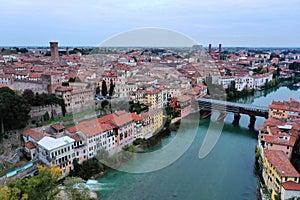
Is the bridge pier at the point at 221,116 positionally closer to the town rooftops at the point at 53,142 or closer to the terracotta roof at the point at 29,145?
the town rooftops at the point at 53,142

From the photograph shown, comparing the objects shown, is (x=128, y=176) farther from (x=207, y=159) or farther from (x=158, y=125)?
(x=158, y=125)

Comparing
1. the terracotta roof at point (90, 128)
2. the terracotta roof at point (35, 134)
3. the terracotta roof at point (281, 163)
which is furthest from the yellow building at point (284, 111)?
the terracotta roof at point (35, 134)

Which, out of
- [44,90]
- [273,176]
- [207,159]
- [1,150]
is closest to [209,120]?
[207,159]

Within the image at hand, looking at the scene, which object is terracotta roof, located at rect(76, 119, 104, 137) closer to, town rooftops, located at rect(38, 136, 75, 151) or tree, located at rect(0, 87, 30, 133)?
town rooftops, located at rect(38, 136, 75, 151)

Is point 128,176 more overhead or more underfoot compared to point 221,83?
more underfoot

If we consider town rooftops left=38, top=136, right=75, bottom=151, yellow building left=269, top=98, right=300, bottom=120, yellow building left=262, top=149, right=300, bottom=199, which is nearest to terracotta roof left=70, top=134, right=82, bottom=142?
town rooftops left=38, top=136, right=75, bottom=151

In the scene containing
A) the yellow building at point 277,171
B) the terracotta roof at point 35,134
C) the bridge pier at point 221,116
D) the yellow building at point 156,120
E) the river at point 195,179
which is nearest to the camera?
the yellow building at point 277,171
